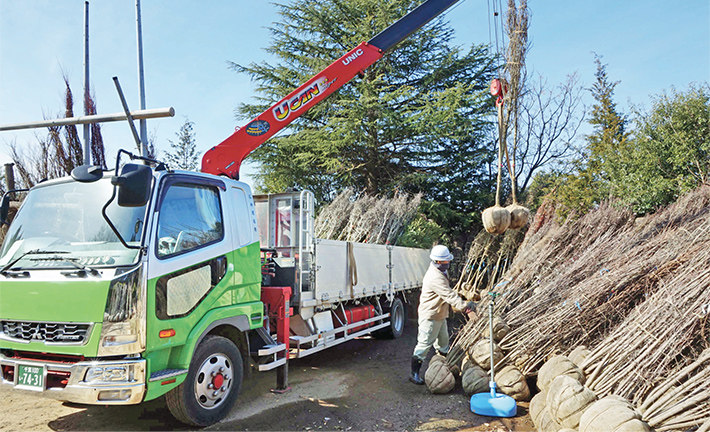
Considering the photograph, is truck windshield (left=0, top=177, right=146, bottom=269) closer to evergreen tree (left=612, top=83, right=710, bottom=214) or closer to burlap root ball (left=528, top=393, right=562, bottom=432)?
burlap root ball (left=528, top=393, right=562, bottom=432)

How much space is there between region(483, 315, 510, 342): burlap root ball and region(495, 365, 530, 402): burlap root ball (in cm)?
59

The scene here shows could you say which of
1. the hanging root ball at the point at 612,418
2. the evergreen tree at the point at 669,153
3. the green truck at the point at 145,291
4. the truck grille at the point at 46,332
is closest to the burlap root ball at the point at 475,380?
the hanging root ball at the point at 612,418

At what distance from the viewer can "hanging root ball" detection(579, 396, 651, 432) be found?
12.4 feet

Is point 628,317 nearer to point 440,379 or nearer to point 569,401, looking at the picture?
point 569,401

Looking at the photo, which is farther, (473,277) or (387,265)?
(473,277)

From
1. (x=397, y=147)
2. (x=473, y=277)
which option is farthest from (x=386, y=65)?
(x=473, y=277)

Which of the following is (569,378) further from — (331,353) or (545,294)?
(331,353)

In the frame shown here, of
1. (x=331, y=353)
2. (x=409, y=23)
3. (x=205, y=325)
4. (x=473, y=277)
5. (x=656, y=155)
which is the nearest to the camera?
(x=205, y=325)

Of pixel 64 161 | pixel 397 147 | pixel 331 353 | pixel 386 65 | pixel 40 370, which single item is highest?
pixel 386 65

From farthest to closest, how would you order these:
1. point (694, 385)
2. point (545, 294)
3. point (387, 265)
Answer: point (387, 265)
point (545, 294)
point (694, 385)

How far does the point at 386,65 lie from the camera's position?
16656mm

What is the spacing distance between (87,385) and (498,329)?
4.82m

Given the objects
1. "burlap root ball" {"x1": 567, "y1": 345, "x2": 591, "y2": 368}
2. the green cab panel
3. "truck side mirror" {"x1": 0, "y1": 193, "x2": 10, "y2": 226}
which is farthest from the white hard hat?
"truck side mirror" {"x1": 0, "y1": 193, "x2": 10, "y2": 226}

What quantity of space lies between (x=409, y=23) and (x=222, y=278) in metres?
5.35
